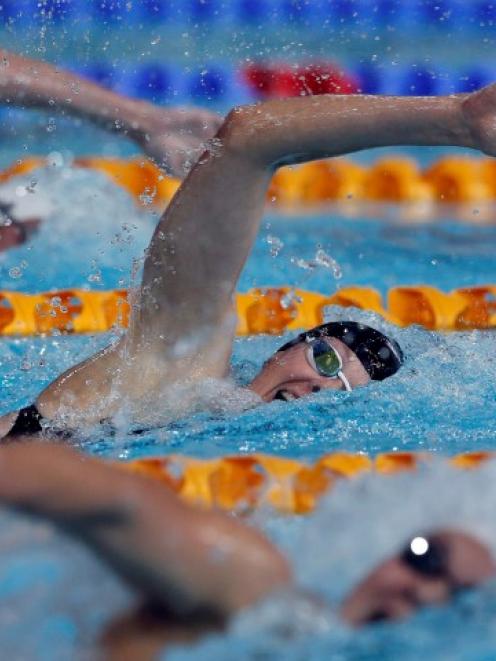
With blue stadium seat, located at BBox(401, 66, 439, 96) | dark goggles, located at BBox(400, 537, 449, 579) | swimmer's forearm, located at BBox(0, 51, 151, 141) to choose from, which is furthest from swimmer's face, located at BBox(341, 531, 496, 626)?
blue stadium seat, located at BBox(401, 66, 439, 96)

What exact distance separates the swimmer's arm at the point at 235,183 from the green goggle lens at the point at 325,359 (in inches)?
7.9

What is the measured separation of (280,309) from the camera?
3.29 metres

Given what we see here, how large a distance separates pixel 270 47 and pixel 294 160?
4.05 metres

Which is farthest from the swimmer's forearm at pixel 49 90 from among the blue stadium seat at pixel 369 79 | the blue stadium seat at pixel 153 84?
the blue stadium seat at pixel 369 79

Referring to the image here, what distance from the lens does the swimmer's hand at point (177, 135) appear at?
7.38 feet

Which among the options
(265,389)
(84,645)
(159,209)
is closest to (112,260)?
(159,209)

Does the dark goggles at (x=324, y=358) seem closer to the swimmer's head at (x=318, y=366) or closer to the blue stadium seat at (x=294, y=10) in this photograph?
the swimmer's head at (x=318, y=366)

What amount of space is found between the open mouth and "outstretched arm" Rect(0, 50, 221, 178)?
47cm

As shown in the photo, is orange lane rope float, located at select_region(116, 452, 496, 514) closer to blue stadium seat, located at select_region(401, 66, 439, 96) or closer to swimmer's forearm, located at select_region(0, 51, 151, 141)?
swimmer's forearm, located at select_region(0, 51, 151, 141)

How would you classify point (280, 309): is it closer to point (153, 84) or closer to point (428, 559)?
point (428, 559)

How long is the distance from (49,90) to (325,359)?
93cm

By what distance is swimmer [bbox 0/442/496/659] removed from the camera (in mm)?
1062

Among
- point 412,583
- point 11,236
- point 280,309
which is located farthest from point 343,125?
point 11,236

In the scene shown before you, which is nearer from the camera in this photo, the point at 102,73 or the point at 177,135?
the point at 177,135
